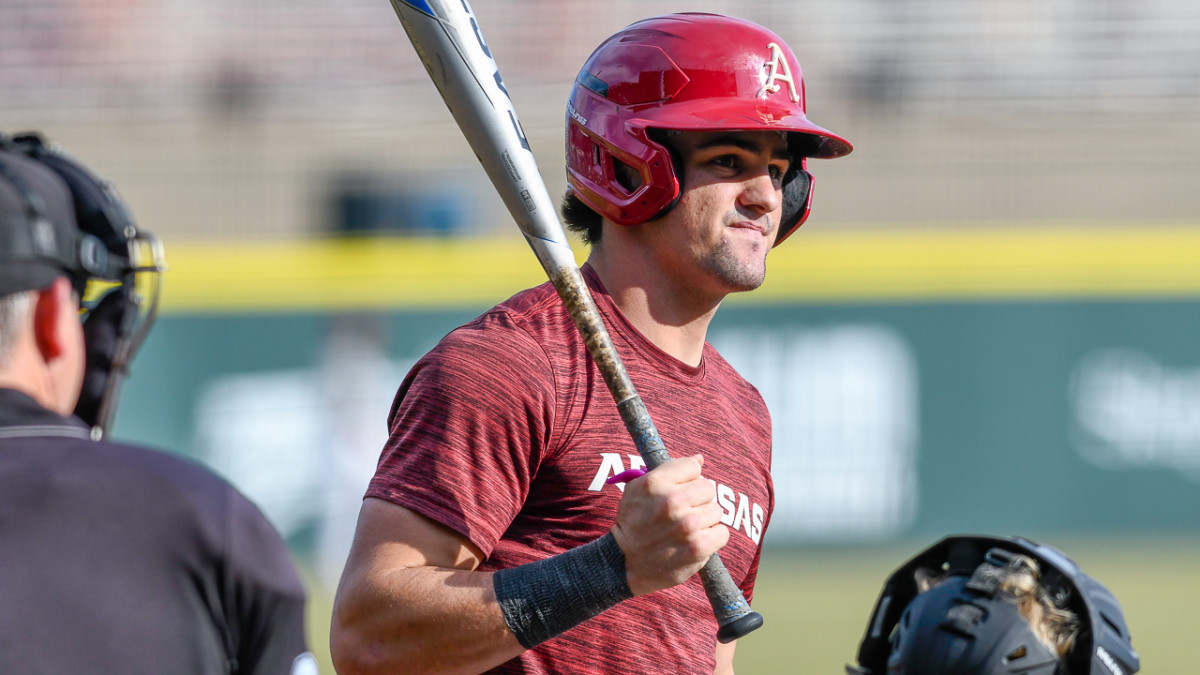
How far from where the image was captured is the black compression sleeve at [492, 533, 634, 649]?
215 centimetres

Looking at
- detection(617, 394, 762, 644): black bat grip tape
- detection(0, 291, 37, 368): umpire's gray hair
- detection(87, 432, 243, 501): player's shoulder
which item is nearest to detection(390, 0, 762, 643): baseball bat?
detection(617, 394, 762, 644): black bat grip tape

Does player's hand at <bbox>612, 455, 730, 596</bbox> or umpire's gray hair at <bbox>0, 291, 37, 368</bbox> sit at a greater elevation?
umpire's gray hair at <bbox>0, 291, 37, 368</bbox>

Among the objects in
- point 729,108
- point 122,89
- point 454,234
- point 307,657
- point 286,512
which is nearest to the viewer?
point 307,657

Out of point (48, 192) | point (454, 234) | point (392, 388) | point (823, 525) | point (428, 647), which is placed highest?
point (48, 192)

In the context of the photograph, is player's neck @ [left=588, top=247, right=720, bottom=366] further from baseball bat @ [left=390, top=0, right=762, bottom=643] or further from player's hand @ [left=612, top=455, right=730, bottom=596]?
player's hand @ [left=612, top=455, right=730, bottom=596]

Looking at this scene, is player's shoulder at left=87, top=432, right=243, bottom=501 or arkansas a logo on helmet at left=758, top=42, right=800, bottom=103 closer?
player's shoulder at left=87, top=432, right=243, bottom=501

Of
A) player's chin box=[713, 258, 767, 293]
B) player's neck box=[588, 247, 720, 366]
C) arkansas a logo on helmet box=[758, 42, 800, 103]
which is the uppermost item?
arkansas a logo on helmet box=[758, 42, 800, 103]

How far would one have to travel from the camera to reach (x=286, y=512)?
10.1 meters

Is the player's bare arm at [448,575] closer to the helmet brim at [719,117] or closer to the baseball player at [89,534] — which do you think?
the baseball player at [89,534]

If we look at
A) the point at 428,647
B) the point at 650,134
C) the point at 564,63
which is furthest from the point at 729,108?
the point at 564,63

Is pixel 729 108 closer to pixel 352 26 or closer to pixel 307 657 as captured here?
pixel 307 657

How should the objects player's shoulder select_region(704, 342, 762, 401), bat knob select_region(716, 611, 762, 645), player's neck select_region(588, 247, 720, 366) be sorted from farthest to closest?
player's shoulder select_region(704, 342, 762, 401) → player's neck select_region(588, 247, 720, 366) → bat knob select_region(716, 611, 762, 645)

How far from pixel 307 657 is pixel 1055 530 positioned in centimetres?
901

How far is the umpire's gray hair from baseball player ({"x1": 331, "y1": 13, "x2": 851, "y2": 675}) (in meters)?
0.62
